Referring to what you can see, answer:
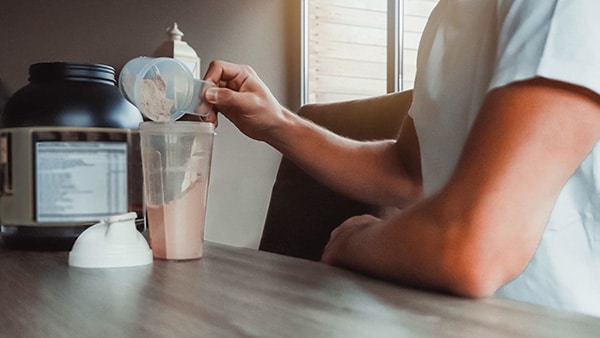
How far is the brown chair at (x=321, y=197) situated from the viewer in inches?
54.3

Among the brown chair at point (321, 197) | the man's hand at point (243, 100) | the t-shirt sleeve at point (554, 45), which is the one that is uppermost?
the t-shirt sleeve at point (554, 45)

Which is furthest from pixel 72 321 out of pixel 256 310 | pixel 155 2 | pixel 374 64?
pixel 155 2

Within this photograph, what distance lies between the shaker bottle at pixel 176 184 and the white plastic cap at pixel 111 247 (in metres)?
0.04

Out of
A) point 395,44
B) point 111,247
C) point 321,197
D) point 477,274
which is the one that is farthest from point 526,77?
point 395,44

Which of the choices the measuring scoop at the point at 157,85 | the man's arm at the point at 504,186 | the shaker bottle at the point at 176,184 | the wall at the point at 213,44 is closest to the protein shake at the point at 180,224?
the shaker bottle at the point at 176,184

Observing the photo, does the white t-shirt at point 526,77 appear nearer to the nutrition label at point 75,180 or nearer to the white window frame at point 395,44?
the nutrition label at point 75,180

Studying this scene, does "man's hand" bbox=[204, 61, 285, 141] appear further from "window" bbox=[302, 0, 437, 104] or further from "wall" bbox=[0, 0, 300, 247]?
"wall" bbox=[0, 0, 300, 247]

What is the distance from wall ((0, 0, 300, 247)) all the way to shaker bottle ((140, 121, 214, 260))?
2.46 metres

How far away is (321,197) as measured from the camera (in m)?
1.45

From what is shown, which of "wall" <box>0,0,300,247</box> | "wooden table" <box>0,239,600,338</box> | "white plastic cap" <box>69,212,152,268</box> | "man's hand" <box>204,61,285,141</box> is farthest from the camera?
"wall" <box>0,0,300,247</box>

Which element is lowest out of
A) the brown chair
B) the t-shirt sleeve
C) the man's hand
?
the brown chair

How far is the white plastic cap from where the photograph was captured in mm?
765

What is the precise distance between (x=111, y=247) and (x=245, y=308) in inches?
11.6

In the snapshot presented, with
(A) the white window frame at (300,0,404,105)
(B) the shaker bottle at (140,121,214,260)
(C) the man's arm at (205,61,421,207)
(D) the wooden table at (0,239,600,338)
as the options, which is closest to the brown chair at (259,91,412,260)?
(C) the man's arm at (205,61,421,207)
